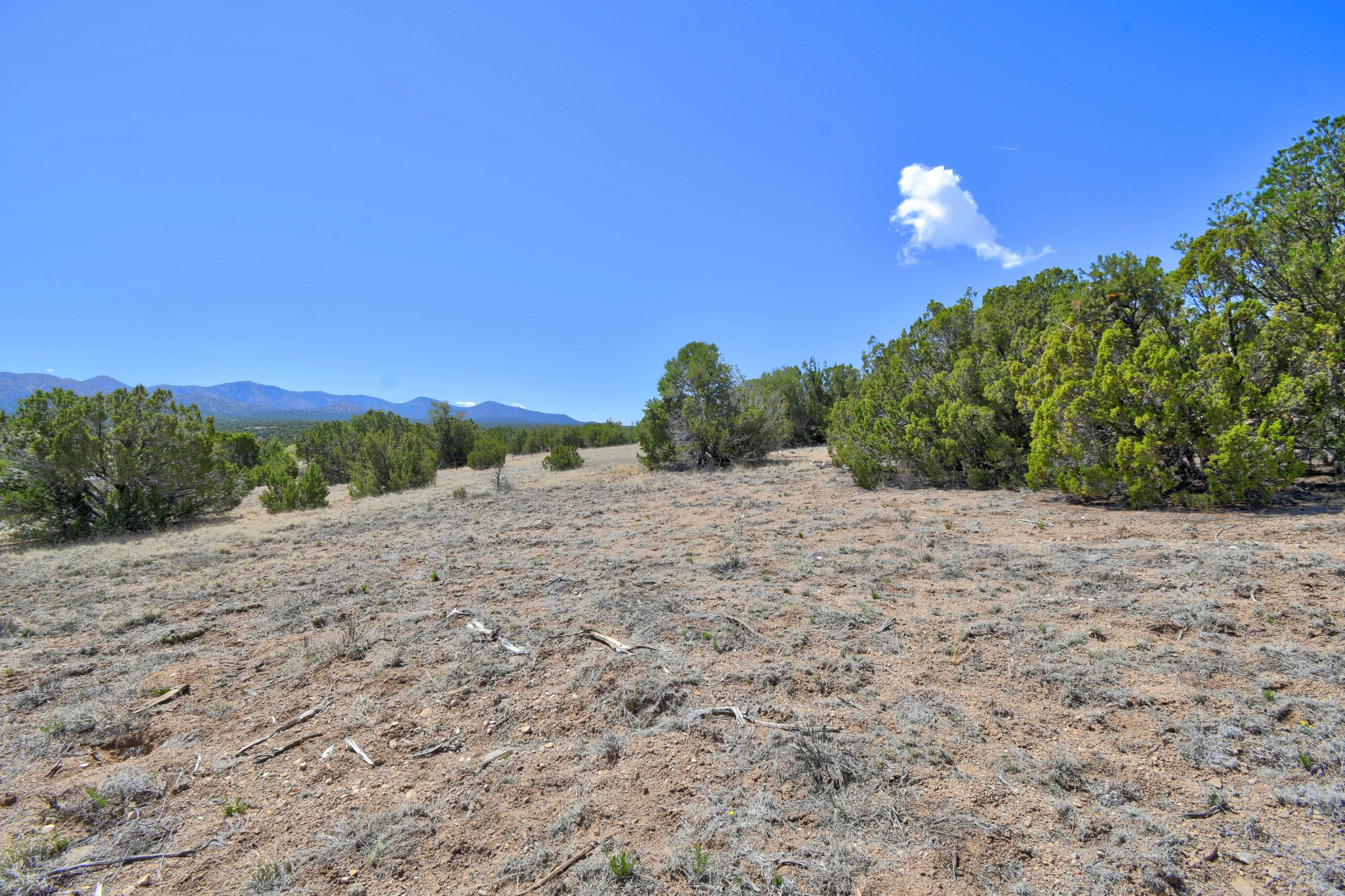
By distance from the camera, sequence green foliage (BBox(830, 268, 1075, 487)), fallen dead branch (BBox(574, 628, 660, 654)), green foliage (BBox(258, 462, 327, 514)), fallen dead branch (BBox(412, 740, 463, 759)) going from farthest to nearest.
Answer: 1. green foliage (BBox(258, 462, 327, 514))
2. green foliage (BBox(830, 268, 1075, 487))
3. fallen dead branch (BBox(574, 628, 660, 654))
4. fallen dead branch (BBox(412, 740, 463, 759))

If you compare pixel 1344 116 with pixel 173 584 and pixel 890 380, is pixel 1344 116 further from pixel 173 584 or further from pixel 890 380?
pixel 173 584

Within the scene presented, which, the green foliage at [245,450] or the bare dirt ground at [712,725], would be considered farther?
the green foliage at [245,450]

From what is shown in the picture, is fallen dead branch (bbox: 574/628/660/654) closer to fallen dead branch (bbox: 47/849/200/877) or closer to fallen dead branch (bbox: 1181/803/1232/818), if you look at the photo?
fallen dead branch (bbox: 47/849/200/877)

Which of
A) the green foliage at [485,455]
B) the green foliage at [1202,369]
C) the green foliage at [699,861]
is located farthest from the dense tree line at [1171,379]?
the green foliage at [485,455]

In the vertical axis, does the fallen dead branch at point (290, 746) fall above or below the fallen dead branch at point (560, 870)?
above

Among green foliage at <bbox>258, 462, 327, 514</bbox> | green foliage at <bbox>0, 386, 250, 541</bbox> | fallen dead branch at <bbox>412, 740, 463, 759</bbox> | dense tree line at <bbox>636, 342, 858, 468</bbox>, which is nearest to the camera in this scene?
fallen dead branch at <bbox>412, 740, 463, 759</bbox>

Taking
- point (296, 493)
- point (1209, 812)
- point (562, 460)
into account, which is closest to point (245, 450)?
point (296, 493)

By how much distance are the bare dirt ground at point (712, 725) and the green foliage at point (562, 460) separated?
15014 millimetres

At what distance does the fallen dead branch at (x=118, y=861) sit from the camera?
2.04 metres

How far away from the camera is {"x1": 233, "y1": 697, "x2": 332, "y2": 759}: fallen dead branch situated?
114 inches

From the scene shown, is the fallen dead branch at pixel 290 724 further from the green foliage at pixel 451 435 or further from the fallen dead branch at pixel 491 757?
the green foliage at pixel 451 435

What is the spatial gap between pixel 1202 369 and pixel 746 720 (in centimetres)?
825

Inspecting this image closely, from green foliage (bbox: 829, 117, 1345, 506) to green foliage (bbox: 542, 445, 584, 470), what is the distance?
48.8ft

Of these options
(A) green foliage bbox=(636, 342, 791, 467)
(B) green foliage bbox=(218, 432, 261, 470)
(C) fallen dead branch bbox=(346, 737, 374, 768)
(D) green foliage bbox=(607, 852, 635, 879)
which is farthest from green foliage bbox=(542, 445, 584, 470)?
(D) green foliage bbox=(607, 852, 635, 879)
